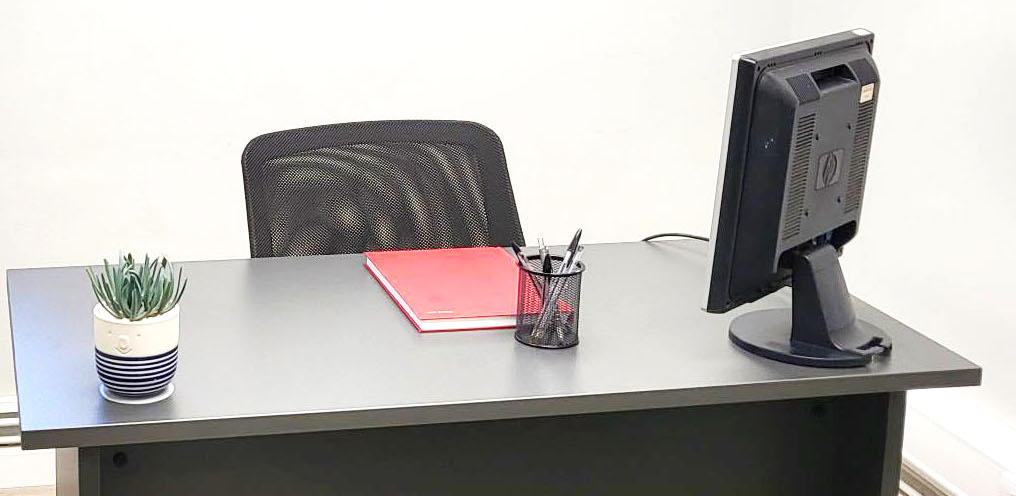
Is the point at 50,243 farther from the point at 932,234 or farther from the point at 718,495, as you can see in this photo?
the point at 932,234

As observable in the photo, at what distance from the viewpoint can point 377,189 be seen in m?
2.21

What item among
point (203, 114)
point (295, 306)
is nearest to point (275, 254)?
point (295, 306)

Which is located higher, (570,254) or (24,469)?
(570,254)

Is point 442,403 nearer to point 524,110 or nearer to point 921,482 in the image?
point 921,482

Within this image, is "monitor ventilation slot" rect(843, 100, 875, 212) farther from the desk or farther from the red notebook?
the red notebook

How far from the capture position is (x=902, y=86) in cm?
283

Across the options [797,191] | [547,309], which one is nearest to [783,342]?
[797,191]

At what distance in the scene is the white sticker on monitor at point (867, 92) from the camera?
1.63 metres

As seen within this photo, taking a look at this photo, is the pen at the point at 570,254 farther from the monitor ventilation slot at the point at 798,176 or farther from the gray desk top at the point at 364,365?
the monitor ventilation slot at the point at 798,176

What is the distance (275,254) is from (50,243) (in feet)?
3.05

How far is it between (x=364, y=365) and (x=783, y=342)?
56 centimetres

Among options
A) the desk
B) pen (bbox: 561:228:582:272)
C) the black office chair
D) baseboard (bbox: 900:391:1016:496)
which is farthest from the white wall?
pen (bbox: 561:228:582:272)

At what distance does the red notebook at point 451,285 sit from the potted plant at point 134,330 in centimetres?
41

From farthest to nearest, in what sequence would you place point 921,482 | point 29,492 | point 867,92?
point 29,492, point 921,482, point 867,92
